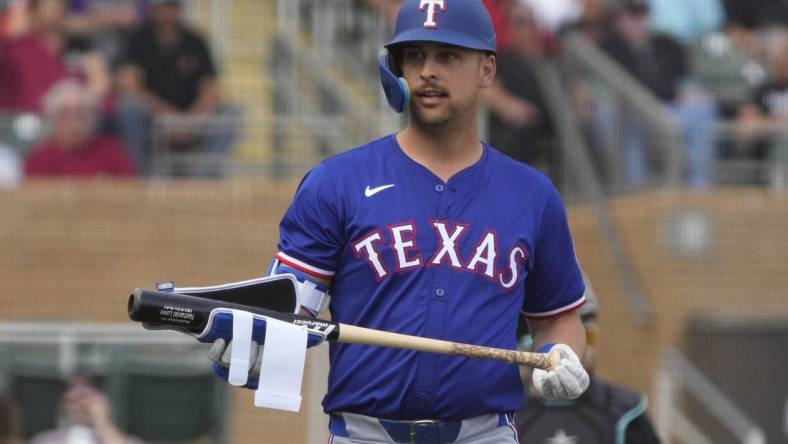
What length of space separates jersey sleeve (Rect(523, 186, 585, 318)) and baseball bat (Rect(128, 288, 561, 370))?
0.39m

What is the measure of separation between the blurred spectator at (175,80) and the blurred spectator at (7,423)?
10.4ft

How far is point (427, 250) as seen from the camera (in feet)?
15.8

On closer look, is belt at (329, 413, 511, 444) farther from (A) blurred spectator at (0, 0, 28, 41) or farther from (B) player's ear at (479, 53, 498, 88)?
(A) blurred spectator at (0, 0, 28, 41)

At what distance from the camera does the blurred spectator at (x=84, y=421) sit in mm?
8633

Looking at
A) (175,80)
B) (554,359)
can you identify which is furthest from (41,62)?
(554,359)

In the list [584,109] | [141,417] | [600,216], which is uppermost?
[584,109]

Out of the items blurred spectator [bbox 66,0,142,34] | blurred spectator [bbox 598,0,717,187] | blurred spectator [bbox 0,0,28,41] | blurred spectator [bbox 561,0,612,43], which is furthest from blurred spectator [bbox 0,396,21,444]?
blurred spectator [bbox 561,0,612,43]

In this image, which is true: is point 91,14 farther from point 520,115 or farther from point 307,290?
point 307,290

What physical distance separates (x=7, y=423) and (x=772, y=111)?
250 inches

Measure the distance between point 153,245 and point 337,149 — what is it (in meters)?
1.34

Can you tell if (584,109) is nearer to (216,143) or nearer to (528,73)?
(528,73)

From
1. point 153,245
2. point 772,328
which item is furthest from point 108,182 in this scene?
point 772,328

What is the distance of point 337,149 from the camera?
A: 428 inches

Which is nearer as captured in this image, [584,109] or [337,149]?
[337,149]
